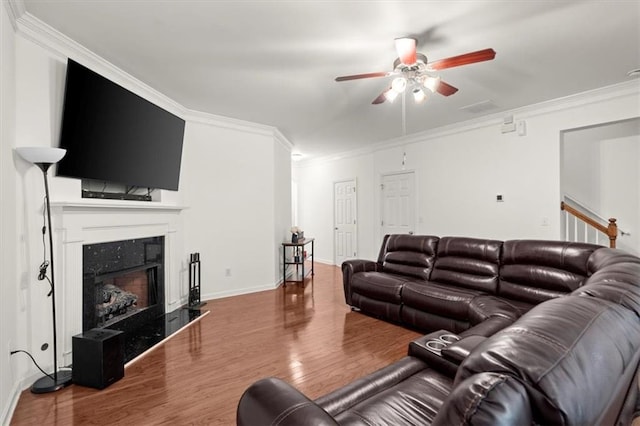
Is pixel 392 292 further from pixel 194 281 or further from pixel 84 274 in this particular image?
pixel 84 274

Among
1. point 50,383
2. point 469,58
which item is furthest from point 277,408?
point 469,58

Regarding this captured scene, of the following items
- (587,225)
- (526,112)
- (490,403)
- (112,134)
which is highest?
(526,112)

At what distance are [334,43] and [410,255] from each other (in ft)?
8.45

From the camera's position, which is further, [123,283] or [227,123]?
[227,123]

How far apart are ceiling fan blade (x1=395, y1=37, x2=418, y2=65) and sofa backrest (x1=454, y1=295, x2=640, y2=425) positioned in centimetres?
205

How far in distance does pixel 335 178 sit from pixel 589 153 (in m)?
4.61

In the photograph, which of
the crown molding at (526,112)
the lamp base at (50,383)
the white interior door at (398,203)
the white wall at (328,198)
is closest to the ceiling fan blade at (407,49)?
the crown molding at (526,112)

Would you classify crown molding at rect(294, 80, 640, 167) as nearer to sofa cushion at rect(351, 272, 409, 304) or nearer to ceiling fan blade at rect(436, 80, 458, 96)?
ceiling fan blade at rect(436, 80, 458, 96)

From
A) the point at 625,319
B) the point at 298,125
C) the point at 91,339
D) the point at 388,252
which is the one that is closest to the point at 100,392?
the point at 91,339

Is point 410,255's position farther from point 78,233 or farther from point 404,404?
point 78,233

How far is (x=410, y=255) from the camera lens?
3.93 meters

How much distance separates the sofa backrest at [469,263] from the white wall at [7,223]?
11.9ft

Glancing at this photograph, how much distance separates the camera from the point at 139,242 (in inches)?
134

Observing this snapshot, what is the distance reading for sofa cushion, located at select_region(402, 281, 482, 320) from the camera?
288 centimetres
